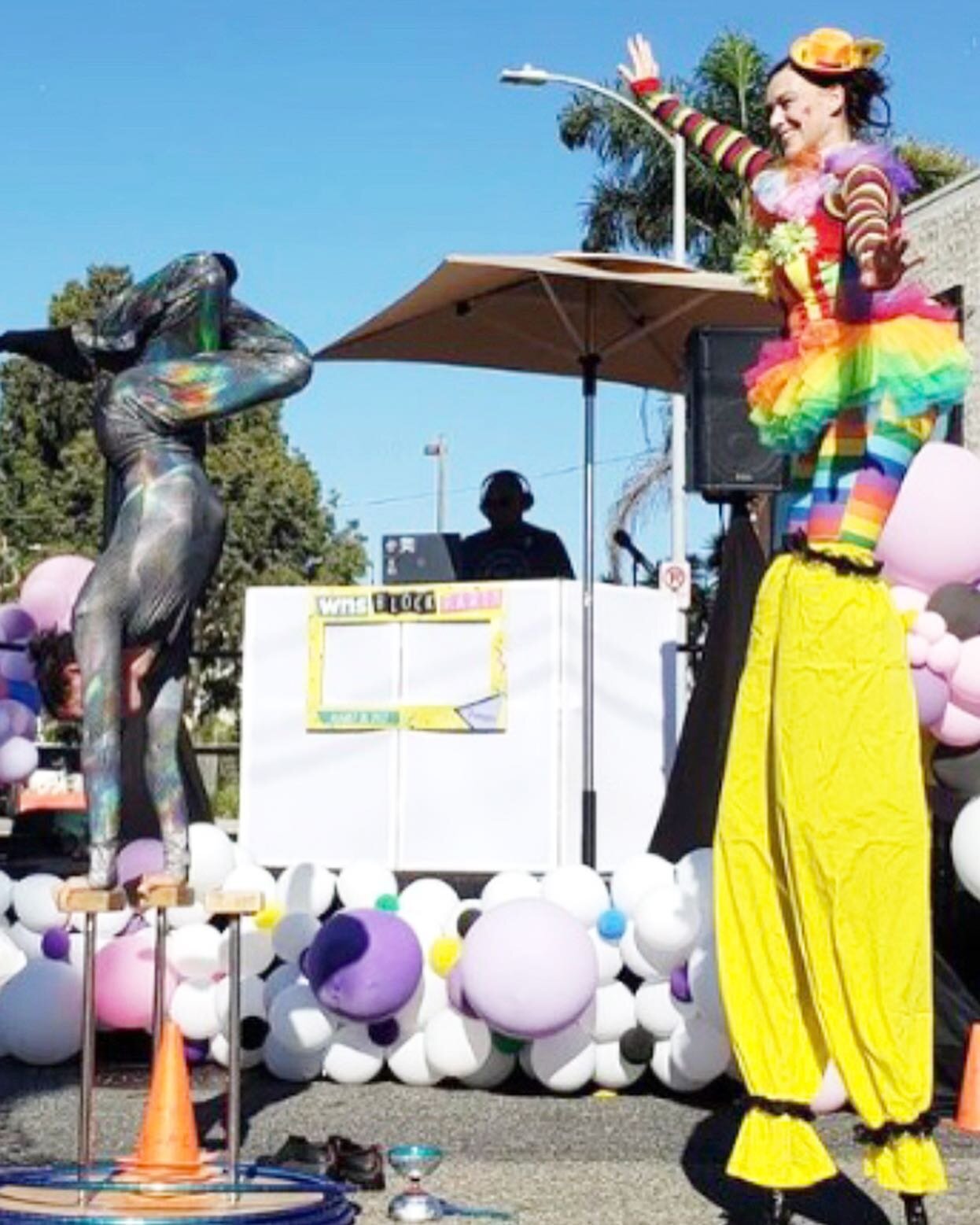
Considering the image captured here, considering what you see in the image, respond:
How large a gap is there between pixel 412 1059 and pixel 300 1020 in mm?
368

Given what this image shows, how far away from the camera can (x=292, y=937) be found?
659 cm

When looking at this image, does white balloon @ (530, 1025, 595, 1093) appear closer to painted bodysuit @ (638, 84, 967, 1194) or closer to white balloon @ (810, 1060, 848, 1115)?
white balloon @ (810, 1060, 848, 1115)

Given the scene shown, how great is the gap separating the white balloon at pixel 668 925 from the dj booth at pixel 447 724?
16.4 feet

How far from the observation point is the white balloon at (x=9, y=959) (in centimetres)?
690

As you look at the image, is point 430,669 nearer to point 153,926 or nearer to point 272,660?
point 272,660

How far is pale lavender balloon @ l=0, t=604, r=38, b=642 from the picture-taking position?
8.62m

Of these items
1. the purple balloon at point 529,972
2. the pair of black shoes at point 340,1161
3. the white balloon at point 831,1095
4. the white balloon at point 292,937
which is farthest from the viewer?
the white balloon at point 292,937

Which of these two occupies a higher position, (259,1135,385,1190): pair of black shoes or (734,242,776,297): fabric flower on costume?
(734,242,776,297): fabric flower on costume

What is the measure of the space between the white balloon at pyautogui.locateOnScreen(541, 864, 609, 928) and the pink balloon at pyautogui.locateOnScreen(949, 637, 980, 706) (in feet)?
4.34

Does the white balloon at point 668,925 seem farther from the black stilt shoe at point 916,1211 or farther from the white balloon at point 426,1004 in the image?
the black stilt shoe at point 916,1211

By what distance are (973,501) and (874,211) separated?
2.34 meters

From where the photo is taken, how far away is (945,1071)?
20.7 feet

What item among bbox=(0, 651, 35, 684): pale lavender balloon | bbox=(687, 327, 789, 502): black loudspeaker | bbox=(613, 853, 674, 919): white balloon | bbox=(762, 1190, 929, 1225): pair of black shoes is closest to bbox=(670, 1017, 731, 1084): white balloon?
bbox=(613, 853, 674, 919): white balloon

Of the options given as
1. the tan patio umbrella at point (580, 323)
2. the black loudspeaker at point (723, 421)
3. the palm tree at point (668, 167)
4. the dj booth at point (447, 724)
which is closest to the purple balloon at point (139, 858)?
the black loudspeaker at point (723, 421)
